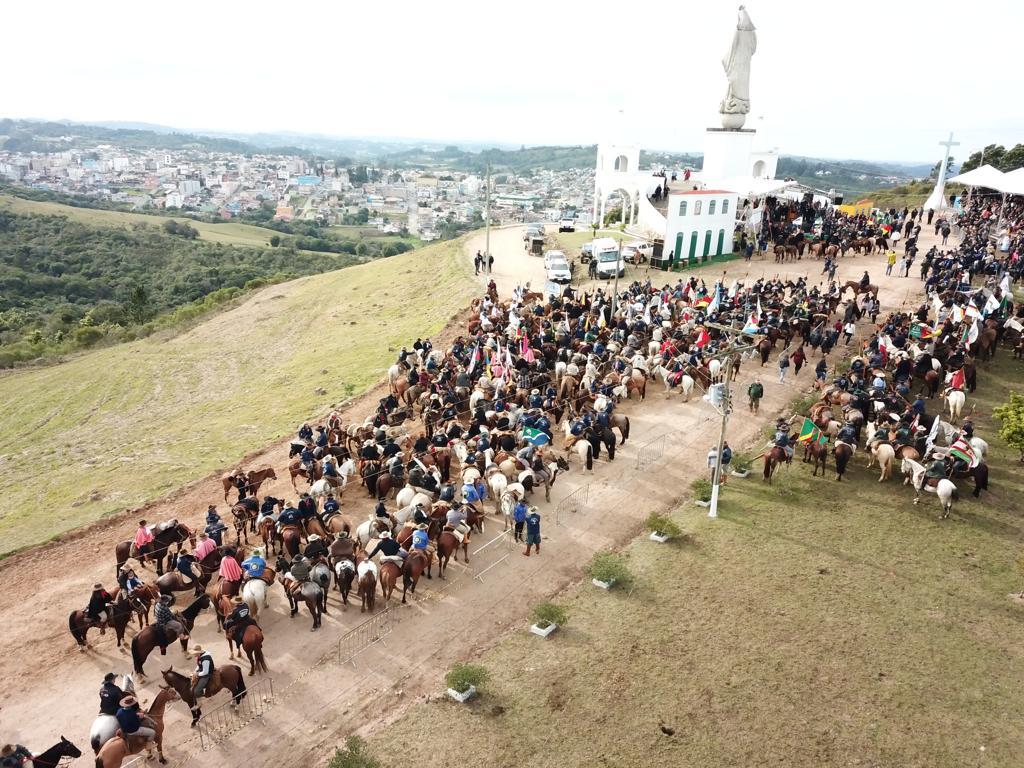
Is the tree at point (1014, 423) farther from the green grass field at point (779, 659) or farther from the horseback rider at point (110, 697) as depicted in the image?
the horseback rider at point (110, 697)

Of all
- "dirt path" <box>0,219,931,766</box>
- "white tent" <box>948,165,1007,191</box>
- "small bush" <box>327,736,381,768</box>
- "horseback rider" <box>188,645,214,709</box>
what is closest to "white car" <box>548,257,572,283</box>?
"dirt path" <box>0,219,931,766</box>

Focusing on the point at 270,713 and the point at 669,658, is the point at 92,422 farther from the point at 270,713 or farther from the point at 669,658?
the point at 669,658

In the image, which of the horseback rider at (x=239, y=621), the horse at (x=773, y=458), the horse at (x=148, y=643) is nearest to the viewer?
the horse at (x=148, y=643)

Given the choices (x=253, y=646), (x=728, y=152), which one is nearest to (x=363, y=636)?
(x=253, y=646)

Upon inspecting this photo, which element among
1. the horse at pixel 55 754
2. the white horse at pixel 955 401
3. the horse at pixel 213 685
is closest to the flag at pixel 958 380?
the white horse at pixel 955 401

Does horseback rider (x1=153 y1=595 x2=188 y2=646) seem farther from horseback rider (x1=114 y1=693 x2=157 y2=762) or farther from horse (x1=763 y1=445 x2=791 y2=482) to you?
horse (x1=763 y1=445 x2=791 y2=482)
